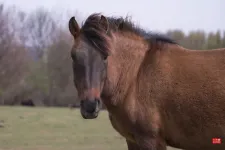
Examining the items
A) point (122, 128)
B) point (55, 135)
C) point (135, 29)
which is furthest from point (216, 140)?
point (55, 135)

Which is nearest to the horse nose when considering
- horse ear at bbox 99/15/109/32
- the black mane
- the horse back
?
the horse back

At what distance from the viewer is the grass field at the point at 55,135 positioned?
1533 cm

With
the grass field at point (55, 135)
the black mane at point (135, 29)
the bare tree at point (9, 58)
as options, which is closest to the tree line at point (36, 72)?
the bare tree at point (9, 58)

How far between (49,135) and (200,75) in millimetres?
13616

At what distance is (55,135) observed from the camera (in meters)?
19.4

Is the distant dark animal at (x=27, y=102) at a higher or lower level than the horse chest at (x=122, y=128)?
lower

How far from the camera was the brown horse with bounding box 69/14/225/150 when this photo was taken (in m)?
6.38

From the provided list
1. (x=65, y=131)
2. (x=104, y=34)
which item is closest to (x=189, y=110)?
(x=104, y=34)

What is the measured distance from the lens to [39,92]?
53.6 m

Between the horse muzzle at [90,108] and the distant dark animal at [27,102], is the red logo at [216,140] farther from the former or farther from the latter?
the distant dark animal at [27,102]

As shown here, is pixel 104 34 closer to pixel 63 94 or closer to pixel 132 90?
pixel 132 90

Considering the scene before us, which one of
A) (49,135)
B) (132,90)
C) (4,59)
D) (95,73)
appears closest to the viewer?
(95,73)

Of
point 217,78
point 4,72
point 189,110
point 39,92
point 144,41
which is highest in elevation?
point 144,41

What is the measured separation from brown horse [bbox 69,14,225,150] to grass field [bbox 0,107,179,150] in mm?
8134
